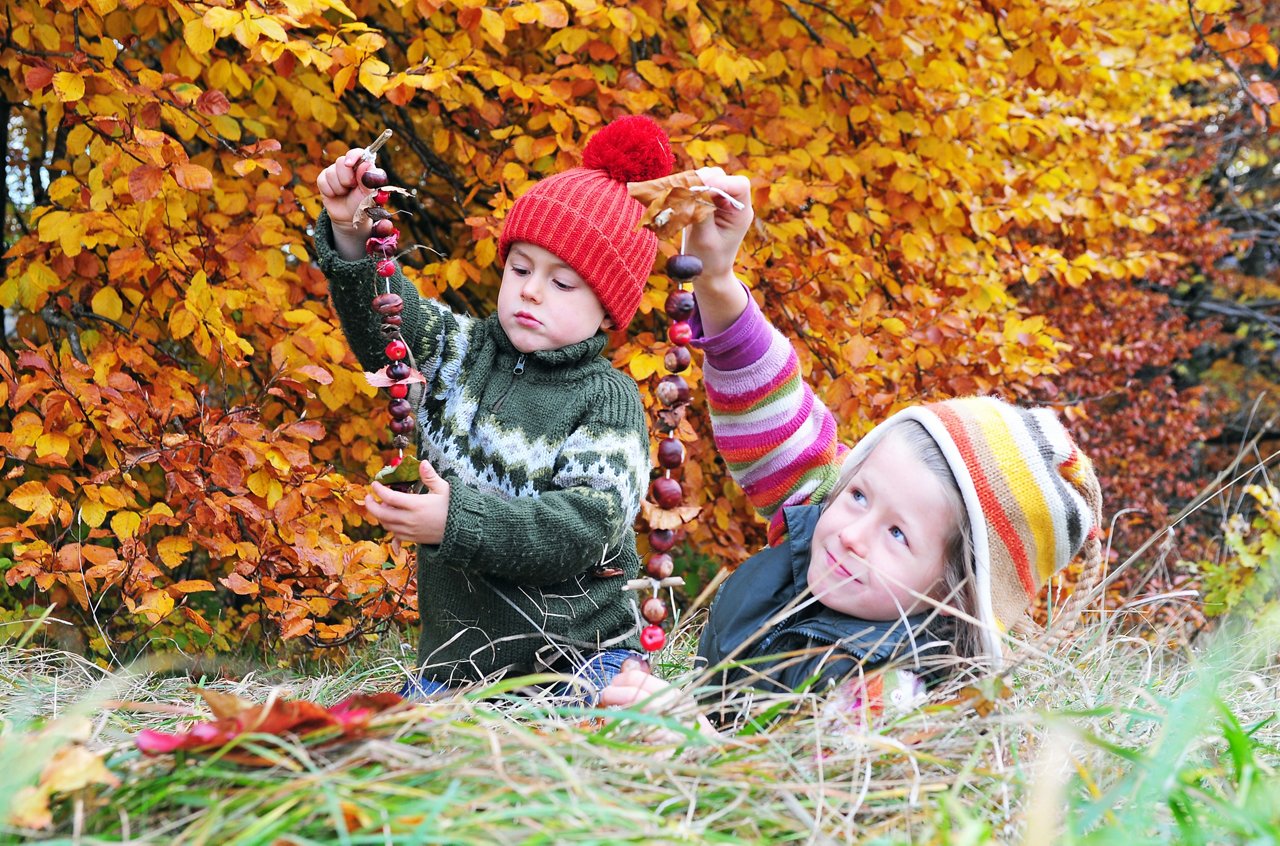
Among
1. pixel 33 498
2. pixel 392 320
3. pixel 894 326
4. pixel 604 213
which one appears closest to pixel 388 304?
pixel 392 320

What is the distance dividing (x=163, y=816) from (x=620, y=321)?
1288 mm

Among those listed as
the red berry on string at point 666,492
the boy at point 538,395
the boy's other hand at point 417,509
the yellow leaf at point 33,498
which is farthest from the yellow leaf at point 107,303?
the red berry on string at point 666,492

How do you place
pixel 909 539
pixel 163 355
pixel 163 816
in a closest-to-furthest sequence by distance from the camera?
pixel 163 816 < pixel 909 539 < pixel 163 355

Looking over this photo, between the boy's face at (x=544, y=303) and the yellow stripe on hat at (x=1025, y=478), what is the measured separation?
71cm

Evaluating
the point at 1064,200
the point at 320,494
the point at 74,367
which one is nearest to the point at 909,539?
the point at 320,494

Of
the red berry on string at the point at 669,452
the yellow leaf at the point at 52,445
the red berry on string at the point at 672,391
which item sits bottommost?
the yellow leaf at the point at 52,445

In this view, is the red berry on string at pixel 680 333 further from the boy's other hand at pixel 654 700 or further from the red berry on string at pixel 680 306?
the boy's other hand at pixel 654 700

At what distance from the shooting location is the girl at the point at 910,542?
1.79 metres

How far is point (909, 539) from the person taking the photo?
5.95ft

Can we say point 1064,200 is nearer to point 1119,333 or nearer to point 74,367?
point 1119,333

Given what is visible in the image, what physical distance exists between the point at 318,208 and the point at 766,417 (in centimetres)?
138

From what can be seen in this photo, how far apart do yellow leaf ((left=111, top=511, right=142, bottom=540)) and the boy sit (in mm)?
768

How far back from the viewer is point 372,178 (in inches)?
76.1

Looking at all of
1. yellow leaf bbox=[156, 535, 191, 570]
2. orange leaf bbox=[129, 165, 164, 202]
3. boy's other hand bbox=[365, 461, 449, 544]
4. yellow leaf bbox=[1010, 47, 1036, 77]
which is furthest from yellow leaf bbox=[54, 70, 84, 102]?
yellow leaf bbox=[1010, 47, 1036, 77]
